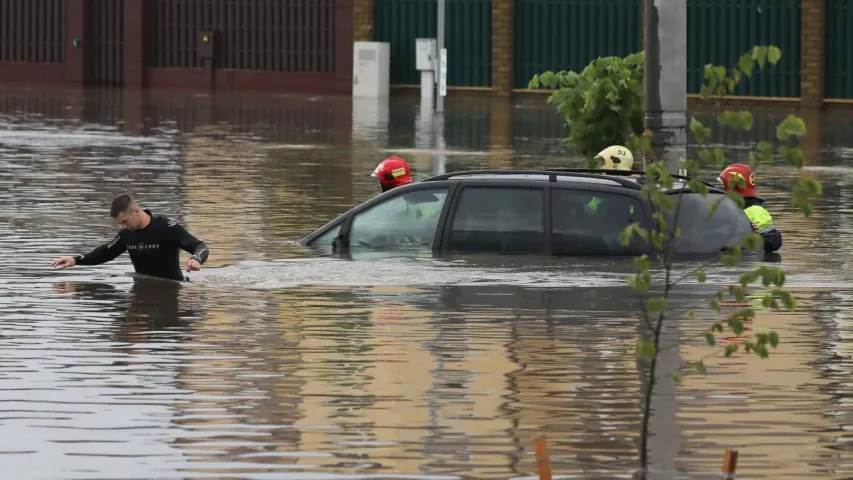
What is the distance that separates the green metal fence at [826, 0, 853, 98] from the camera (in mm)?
45000

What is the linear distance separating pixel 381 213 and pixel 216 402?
6042mm

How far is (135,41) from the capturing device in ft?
182

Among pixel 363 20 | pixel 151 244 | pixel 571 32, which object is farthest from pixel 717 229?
pixel 363 20

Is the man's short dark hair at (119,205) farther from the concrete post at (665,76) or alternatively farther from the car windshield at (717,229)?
the concrete post at (665,76)

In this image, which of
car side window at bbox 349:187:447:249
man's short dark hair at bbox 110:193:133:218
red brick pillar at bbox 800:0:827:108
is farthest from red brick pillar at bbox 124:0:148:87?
man's short dark hair at bbox 110:193:133:218

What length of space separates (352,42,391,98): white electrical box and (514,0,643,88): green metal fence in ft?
11.2

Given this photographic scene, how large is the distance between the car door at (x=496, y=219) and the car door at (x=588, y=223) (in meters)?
0.12

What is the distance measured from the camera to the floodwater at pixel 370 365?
922 cm

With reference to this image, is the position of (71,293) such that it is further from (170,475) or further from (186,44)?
(186,44)

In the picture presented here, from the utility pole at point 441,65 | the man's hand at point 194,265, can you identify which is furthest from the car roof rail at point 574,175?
the utility pole at point 441,65

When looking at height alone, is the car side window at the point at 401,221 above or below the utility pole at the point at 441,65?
below

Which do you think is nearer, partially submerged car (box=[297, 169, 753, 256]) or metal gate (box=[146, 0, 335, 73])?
partially submerged car (box=[297, 169, 753, 256])

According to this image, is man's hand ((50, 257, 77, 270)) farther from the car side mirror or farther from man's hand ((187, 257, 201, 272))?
the car side mirror

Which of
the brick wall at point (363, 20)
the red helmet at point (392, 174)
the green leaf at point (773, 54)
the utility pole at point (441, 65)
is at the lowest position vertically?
the red helmet at point (392, 174)
